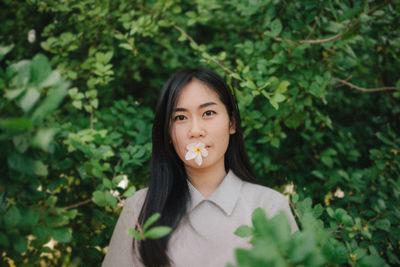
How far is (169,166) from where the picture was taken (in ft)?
4.36

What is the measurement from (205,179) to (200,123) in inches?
11.5

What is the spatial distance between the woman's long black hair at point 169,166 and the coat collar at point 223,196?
0.11ft

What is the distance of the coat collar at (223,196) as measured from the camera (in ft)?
3.97

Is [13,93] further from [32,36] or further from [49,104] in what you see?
[32,36]

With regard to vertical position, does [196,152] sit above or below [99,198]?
below

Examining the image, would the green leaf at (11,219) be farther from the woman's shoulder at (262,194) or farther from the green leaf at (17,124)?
the woman's shoulder at (262,194)

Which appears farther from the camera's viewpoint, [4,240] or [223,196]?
[223,196]

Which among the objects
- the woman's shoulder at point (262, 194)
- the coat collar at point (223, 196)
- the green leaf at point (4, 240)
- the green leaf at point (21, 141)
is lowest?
the woman's shoulder at point (262, 194)

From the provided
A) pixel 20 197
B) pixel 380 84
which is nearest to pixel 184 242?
pixel 20 197

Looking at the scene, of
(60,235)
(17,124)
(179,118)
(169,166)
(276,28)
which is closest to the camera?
(17,124)

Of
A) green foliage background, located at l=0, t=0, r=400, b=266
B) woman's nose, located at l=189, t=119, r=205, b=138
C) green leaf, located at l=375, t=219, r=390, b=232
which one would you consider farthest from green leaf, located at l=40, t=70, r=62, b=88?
green leaf, located at l=375, t=219, r=390, b=232

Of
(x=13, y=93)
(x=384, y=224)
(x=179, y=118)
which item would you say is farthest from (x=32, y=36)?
(x=384, y=224)

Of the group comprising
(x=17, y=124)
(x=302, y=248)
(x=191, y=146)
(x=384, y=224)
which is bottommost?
(x=384, y=224)

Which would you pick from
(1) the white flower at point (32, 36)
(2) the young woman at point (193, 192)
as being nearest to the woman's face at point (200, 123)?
(2) the young woman at point (193, 192)
